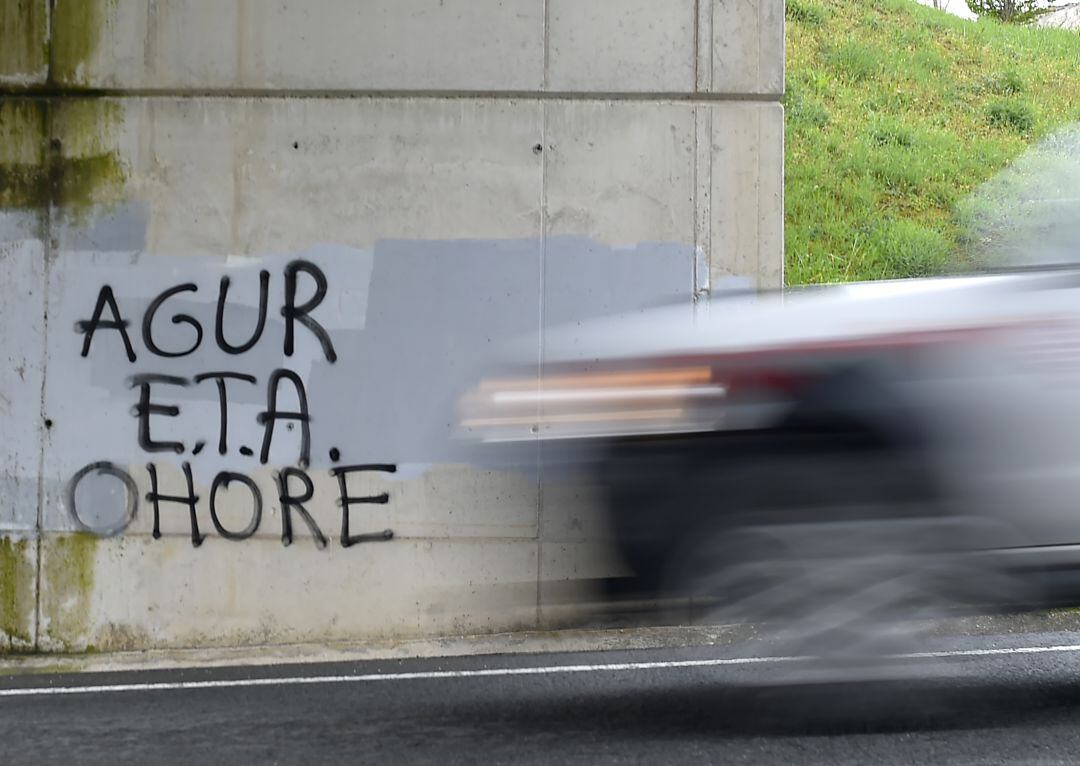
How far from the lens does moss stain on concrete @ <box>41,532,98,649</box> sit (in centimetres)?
723

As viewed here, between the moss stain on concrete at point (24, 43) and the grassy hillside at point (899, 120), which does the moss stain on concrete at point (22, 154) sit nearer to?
the moss stain on concrete at point (24, 43)

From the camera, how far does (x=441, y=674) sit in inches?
227

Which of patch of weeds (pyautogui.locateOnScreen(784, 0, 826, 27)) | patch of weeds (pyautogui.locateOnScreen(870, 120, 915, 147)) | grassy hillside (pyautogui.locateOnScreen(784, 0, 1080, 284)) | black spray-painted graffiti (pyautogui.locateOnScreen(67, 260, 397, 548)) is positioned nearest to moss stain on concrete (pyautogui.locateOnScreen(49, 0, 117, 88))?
black spray-painted graffiti (pyautogui.locateOnScreen(67, 260, 397, 548))

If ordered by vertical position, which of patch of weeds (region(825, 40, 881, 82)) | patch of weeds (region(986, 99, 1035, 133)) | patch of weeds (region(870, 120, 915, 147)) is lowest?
patch of weeds (region(870, 120, 915, 147))

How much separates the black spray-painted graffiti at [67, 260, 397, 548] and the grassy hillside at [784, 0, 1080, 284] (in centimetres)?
633

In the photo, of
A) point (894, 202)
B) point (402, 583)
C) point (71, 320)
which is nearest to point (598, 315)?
point (402, 583)

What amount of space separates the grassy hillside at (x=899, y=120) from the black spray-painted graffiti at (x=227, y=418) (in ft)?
20.8

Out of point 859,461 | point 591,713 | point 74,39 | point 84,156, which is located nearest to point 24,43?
point 74,39

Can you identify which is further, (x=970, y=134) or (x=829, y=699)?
(x=970, y=134)

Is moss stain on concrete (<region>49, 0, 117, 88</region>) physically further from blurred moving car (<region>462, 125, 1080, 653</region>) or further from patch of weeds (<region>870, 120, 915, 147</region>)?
patch of weeds (<region>870, 120, 915, 147</region>)

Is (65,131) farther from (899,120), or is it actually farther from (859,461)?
(899,120)

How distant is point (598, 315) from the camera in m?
7.29

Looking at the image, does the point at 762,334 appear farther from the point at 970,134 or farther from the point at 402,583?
the point at 970,134

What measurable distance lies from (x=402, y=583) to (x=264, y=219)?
2.34 metres
